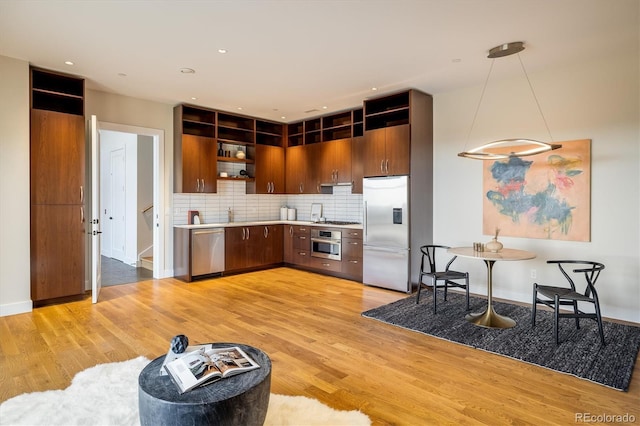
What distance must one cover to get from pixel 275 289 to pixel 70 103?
3.80 meters

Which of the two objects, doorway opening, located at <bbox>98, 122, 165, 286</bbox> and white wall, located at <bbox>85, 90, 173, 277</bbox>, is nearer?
white wall, located at <bbox>85, 90, 173, 277</bbox>

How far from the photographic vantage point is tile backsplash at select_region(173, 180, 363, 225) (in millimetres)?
6605

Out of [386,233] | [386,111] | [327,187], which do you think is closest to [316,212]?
[327,187]

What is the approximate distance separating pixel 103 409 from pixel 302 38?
3382 millimetres

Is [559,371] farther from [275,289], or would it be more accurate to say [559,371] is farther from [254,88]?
[254,88]

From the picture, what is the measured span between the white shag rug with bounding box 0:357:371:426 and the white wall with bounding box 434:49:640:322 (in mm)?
3531

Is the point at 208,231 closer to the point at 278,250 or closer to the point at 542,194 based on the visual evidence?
the point at 278,250

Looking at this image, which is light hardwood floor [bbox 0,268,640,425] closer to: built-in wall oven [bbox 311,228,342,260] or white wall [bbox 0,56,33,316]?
white wall [bbox 0,56,33,316]

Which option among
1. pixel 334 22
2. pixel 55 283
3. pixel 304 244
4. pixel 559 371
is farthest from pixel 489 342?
pixel 55 283

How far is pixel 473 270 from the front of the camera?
210 inches

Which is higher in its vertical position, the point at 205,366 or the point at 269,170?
the point at 269,170

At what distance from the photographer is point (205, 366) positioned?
1.95 m

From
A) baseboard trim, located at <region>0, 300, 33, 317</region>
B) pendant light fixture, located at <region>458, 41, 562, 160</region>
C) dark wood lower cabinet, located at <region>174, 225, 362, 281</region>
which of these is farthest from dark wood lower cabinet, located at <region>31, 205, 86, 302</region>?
pendant light fixture, located at <region>458, 41, 562, 160</region>

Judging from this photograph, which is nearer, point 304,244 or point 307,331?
point 307,331
